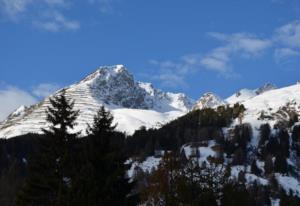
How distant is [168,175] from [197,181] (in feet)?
8.01

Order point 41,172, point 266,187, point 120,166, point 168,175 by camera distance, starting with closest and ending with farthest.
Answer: point 120,166
point 41,172
point 168,175
point 266,187

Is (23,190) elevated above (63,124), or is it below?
below

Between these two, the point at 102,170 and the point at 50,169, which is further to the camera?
Answer: the point at 50,169

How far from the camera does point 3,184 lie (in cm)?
11462

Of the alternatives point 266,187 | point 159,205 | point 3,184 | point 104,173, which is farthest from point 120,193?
point 266,187

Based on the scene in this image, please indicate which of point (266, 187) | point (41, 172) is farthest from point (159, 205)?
point (266, 187)

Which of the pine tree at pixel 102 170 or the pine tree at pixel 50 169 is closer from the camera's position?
the pine tree at pixel 102 170

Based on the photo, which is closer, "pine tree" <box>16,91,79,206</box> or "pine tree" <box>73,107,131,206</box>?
"pine tree" <box>73,107,131,206</box>

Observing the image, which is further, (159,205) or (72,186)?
(159,205)

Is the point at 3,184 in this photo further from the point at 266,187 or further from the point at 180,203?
the point at 266,187

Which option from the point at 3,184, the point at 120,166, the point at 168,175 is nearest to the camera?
the point at 120,166

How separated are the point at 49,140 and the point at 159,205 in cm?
946

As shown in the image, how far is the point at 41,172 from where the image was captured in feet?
140

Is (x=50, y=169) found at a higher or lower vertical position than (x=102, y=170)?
higher
